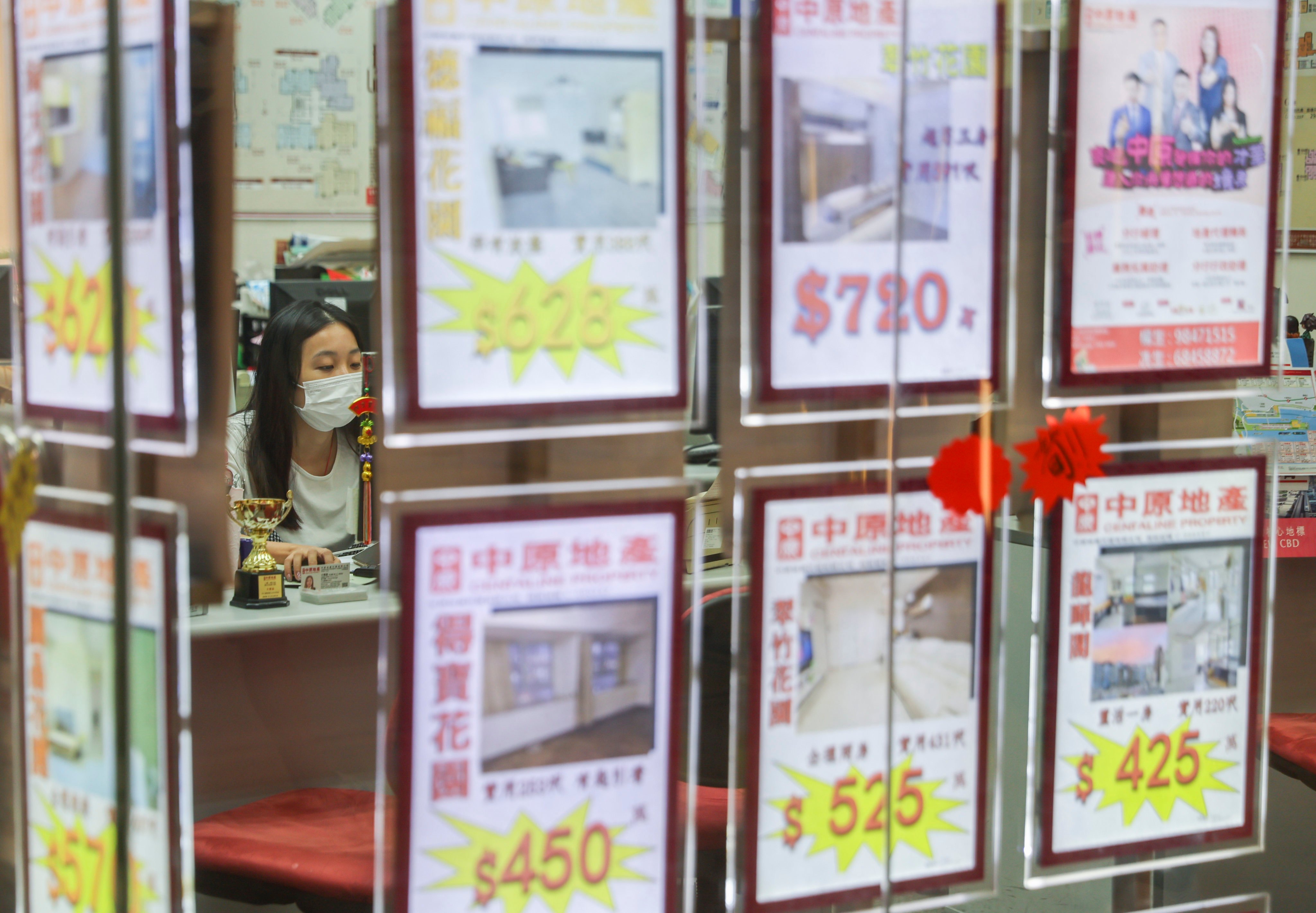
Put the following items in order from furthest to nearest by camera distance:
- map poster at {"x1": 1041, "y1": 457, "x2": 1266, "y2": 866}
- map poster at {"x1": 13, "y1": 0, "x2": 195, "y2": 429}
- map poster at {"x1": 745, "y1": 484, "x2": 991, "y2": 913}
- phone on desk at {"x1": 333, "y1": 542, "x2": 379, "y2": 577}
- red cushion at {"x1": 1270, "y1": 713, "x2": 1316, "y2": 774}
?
1. red cushion at {"x1": 1270, "y1": 713, "x2": 1316, "y2": 774}
2. map poster at {"x1": 1041, "y1": 457, "x2": 1266, "y2": 866}
3. map poster at {"x1": 745, "y1": 484, "x2": 991, "y2": 913}
4. phone on desk at {"x1": 333, "y1": 542, "x2": 379, "y2": 577}
5. map poster at {"x1": 13, "y1": 0, "x2": 195, "y2": 429}

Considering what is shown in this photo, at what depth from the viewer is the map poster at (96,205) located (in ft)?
3.26

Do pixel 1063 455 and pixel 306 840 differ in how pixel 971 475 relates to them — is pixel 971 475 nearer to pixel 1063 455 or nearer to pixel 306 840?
pixel 1063 455

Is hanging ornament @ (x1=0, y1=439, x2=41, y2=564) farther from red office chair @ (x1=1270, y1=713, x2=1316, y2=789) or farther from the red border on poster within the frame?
red office chair @ (x1=1270, y1=713, x2=1316, y2=789)

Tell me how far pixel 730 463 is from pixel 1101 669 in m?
0.47

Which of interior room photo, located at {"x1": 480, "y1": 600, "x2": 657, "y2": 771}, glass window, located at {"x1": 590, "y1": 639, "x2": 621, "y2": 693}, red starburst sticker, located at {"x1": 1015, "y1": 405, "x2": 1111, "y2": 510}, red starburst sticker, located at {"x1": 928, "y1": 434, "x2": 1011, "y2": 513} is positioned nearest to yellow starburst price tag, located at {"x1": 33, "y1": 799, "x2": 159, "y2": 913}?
interior room photo, located at {"x1": 480, "y1": 600, "x2": 657, "y2": 771}

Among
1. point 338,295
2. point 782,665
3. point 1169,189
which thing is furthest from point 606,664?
point 1169,189

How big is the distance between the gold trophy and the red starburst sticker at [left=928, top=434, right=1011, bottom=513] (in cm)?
60

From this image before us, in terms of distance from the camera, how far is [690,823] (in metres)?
1.17

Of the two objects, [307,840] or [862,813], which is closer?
[307,840]

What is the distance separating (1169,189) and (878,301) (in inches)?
13.5

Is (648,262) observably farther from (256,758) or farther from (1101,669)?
(1101,669)

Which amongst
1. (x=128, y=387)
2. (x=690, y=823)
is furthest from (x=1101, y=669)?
(x=128, y=387)

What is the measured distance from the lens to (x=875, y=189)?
1193 millimetres

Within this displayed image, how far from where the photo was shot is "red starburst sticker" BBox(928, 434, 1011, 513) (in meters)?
Result: 1.26
